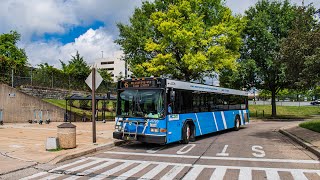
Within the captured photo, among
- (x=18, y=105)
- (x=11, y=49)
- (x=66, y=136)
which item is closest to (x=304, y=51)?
(x=66, y=136)

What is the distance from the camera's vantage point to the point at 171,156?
11.3 meters

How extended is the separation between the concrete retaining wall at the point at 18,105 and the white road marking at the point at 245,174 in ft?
73.6

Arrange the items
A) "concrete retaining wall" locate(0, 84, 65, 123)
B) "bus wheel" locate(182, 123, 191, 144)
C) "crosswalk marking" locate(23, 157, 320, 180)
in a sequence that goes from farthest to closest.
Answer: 1. "concrete retaining wall" locate(0, 84, 65, 123)
2. "bus wheel" locate(182, 123, 191, 144)
3. "crosswalk marking" locate(23, 157, 320, 180)

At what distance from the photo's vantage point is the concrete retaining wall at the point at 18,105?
26.4m

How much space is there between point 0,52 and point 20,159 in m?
55.4

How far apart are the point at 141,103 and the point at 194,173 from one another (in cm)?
541

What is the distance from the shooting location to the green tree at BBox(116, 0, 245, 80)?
27.4 metres

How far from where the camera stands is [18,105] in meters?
26.8

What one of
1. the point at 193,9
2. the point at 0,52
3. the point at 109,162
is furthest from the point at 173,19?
the point at 0,52

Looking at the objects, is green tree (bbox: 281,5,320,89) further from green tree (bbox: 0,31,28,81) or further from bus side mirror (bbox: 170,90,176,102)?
green tree (bbox: 0,31,28,81)

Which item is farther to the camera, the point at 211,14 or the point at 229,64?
the point at 211,14

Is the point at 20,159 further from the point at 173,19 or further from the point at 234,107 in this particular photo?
the point at 173,19

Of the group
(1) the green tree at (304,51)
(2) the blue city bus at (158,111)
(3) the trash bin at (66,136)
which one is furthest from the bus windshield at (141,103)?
(1) the green tree at (304,51)

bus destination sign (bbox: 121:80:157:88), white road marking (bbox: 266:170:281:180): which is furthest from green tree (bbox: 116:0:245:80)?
white road marking (bbox: 266:170:281:180)
